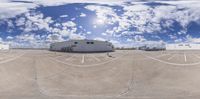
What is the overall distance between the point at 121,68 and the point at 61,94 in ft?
25.3

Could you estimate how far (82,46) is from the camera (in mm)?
43000

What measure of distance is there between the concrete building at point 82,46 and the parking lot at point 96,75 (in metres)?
0.52

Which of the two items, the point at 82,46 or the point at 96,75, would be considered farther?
the point at 82,46

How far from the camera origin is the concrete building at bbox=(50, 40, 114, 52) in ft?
131

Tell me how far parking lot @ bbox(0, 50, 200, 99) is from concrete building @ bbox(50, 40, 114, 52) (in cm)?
52

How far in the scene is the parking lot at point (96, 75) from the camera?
32.3 metres

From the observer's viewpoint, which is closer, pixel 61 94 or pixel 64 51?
pixel 61 94

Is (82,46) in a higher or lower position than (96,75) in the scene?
higher

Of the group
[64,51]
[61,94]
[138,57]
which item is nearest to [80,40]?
[64,51]

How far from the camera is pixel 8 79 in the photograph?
113 ft

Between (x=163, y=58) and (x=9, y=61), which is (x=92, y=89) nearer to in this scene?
(x=9, y=61)

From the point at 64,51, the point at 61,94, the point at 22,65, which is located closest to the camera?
the point at 61,94

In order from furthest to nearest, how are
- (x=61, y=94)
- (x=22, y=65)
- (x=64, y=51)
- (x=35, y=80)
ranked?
(x=64, y=51), (x=22, y=65), (x=35, y=80), (x=61, y=94)

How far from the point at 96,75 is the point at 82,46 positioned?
274 inches
